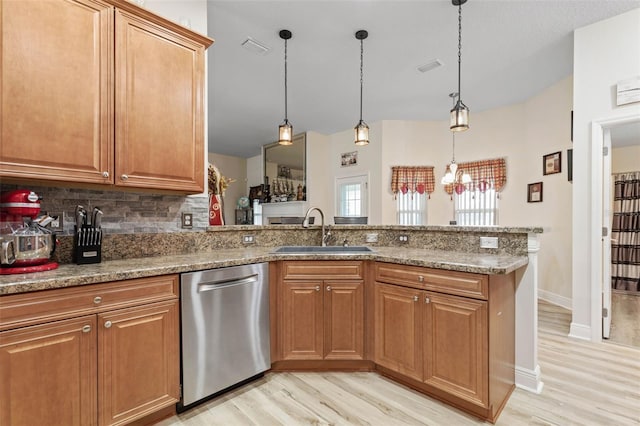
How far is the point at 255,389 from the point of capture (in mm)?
2023

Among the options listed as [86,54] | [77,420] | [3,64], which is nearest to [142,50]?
[86,54]

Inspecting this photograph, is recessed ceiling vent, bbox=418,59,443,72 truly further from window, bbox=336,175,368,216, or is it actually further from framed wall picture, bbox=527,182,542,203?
window, bbox=336,175,368,216

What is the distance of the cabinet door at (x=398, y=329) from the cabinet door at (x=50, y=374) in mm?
1666

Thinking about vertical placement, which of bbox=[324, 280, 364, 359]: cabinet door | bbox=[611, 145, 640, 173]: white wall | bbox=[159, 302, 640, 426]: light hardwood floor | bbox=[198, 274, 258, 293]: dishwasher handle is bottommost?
bbox=[159, 302, 640, 426]: light hardwood floor

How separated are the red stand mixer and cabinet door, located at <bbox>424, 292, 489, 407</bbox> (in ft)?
7.09

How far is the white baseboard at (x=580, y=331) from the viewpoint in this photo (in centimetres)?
279

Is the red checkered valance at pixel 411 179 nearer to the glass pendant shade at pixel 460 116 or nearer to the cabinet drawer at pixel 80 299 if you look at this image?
the glass pendant shade at pixel 460 116

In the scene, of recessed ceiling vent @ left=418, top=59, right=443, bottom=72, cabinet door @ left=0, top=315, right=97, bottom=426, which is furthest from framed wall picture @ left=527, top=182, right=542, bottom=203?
cabinet door @ left=0, top=315, right=97, bottom=426

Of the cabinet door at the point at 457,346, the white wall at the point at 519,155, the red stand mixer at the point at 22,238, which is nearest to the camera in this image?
the red stand mixer at the point at 22,238

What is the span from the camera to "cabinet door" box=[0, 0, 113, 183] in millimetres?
1438

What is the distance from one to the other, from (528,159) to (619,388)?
357cm

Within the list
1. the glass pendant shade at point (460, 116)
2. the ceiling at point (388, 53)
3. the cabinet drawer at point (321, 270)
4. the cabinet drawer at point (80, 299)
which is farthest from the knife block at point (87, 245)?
the glass pendant shade at point (460, 116)

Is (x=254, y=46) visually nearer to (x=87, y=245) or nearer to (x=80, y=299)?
(x=87, y=245)

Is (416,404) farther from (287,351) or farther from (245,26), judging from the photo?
(245,26)
